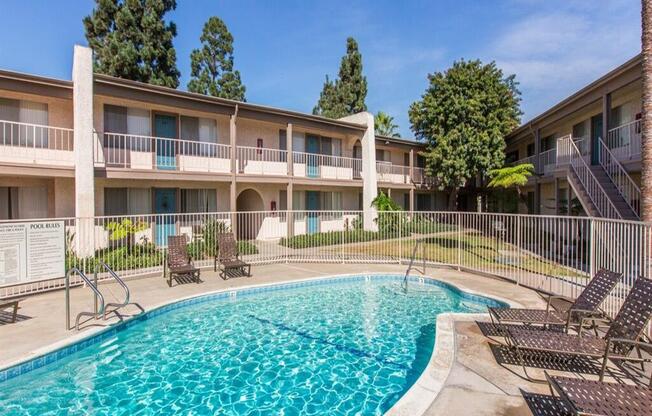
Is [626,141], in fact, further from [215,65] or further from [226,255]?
[215,65]

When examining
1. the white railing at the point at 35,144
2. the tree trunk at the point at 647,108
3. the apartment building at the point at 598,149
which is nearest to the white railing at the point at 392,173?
the apartment building at the point at 598,149

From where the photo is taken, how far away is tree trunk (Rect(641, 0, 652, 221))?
788 centimetres

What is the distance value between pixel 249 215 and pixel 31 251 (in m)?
13.5

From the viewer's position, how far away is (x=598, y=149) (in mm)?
17219

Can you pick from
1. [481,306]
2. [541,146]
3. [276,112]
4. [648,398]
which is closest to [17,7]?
[276,112]

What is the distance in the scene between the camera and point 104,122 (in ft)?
49.9

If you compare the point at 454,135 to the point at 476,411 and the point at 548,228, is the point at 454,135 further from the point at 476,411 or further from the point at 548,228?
the point at 476,411

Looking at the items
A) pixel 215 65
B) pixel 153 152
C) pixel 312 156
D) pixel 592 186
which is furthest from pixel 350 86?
pixel 592 186

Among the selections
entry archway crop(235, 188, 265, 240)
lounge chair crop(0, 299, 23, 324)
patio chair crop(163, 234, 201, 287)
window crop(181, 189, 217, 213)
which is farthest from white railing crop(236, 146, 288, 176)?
lounge chair crop(0, 299, 23, 324)

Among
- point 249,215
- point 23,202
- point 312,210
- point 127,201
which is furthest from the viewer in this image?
point 312,210

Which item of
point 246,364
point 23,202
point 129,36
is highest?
point 129,36

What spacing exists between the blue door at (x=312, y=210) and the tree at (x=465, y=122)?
8839 mm

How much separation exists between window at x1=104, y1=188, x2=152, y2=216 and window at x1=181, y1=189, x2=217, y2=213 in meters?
1.70

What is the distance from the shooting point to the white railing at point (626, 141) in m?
13.5
